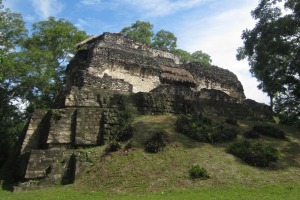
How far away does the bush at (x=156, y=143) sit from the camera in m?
13.2

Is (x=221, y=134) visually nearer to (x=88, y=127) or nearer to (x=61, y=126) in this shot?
(x=88, y=127)

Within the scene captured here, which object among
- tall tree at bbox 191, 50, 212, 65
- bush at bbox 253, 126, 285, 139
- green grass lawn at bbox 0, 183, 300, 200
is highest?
tall tree at bbox 191, 50, 212, 65

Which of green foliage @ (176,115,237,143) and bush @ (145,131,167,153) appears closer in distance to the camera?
bush @ (145,131,167,153)

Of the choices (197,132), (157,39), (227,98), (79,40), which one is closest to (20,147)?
(197,132)

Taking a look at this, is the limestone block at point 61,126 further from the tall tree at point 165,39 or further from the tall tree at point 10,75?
the tall tree at point 165,39

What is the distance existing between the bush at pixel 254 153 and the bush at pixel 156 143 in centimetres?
281

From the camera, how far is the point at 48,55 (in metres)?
26.5

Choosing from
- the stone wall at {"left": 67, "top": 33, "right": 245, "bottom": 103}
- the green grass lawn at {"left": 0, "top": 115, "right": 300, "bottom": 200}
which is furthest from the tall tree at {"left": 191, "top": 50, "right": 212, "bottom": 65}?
the green grass lawn at {"left": 0, "top": 115, "right": 300, "bottom": 200}

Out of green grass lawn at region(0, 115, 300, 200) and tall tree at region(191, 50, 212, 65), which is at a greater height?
tall tree at region(191, 50, 212, 65)

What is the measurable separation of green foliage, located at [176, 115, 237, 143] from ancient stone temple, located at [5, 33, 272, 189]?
228cm

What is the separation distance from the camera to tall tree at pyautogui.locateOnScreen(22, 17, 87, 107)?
83.6 ft

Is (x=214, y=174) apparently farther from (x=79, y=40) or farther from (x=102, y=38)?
(x=79, y=40)

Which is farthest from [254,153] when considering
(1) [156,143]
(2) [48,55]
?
(2) [48,55]

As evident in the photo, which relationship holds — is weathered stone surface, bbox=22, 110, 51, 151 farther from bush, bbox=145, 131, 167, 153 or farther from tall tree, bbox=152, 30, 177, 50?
tall tree, bbox=152, 30, 177, 50
